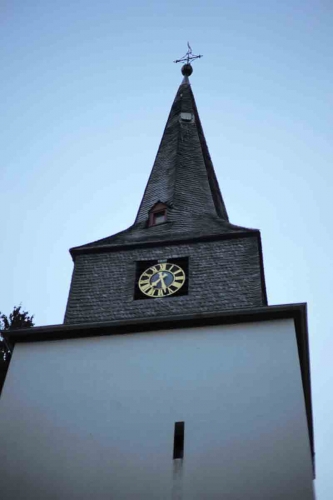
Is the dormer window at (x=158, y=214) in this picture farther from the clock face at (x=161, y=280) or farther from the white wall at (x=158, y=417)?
the white wall at (x=158, y=417)

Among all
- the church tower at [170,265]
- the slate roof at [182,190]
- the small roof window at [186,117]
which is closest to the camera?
the church tower at [170,265]

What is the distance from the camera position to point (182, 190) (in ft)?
66.4

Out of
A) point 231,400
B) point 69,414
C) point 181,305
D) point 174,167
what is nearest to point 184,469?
point 231,400

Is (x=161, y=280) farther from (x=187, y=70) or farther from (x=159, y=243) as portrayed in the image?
(x=187, y=70)

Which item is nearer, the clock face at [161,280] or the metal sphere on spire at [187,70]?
the clock face at [161,280]

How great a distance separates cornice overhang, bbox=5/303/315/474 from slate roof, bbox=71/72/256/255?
8.46ft

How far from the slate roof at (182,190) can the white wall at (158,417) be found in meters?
3.25

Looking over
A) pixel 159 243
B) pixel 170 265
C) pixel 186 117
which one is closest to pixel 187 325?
pixel 170 265

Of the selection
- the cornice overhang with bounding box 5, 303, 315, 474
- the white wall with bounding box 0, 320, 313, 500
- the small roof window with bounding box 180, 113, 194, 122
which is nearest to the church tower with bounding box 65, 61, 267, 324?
the cornice overhang with bounding box 5, 303, 315, 474

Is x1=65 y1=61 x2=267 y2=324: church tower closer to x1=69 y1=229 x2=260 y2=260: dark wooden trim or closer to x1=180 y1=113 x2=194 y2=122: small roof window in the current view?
x1=69 y1=229 x2=260 y2=260: dark wooden trim

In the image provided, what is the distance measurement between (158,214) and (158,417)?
6.70 metres

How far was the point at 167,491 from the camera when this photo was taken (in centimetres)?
1262

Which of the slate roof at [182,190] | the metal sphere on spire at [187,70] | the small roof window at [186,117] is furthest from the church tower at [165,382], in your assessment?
the metal sphere on spire at [187,70]

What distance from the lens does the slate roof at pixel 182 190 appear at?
18094mm
